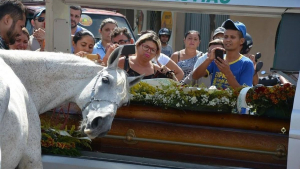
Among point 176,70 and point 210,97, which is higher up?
point 176,70

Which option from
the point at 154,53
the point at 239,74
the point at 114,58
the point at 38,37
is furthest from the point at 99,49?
the point at 114,58

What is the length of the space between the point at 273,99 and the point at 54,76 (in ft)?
6.04

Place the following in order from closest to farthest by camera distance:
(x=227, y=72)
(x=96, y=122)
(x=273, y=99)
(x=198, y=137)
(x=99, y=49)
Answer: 1. (x=96, y=122)
2. (x=273, y=99)
3. (x=198, y=137)
4. (x=227, y=72)
5. (x=99, y=49)

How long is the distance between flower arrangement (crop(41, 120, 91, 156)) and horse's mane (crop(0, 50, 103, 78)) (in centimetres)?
109

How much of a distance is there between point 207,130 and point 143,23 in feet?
36.5

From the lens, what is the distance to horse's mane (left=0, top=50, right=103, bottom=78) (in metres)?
3.55

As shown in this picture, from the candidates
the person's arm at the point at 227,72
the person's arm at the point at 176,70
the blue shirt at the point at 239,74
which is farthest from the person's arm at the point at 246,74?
the person's arm at the point at 176,70

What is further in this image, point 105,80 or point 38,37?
point 38,37

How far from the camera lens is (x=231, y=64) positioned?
5.58 metres

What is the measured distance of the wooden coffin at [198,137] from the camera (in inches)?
179

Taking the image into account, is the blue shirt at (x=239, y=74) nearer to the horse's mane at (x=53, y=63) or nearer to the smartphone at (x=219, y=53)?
the smartphone at (x=219, y=53)

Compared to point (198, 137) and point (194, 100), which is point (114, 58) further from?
point (198, 137)

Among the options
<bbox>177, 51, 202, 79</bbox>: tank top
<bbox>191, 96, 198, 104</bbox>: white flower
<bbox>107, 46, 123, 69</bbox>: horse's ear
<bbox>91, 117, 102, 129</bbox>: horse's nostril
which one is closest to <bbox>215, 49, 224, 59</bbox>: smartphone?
<bbox>191, 96, 198, 104</bbox>: white flower

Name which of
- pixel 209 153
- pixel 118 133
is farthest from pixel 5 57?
pixel 209 153
